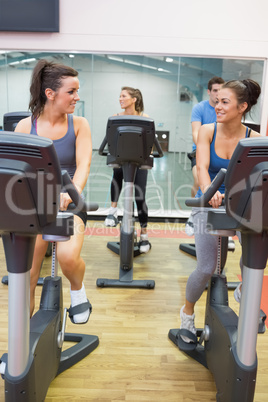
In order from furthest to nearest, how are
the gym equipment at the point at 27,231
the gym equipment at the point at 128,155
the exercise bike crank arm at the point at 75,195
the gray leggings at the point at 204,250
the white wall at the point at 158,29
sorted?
the white wall at the point at 158,29
the gym equipment at the point at 128,155
the gray leggings at the point at 204,250
the exercise bike crank arm at the point at 75,195
the gym equipment at the point at 27,231

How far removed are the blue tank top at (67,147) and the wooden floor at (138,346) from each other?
116cm

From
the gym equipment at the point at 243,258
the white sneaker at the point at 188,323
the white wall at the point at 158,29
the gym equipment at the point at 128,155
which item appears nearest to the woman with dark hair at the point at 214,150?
the white sneaker at the point at 188,323

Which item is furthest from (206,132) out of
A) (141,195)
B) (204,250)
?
(141,195)

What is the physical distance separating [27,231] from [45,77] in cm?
125

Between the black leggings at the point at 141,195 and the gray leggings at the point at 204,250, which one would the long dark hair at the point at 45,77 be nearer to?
the gray leggings at the point at 204,250

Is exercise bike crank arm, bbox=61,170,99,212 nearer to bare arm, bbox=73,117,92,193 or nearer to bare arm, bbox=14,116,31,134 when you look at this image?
bare arm, bbox=73,117,92,193

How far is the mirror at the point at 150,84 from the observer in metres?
5.28

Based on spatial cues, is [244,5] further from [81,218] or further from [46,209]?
[46,209]

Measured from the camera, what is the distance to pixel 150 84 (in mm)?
5434

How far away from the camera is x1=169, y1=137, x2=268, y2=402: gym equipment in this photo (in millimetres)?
Result: 1375

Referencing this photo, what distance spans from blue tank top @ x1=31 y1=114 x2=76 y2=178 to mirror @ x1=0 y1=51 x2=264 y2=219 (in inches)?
123

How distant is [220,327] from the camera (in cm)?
202

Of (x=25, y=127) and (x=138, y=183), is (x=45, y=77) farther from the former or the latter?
(x=138, y=183)

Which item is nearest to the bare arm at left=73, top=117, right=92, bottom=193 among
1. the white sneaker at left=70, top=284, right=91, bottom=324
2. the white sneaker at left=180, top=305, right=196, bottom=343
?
the white sneaker at left=70, top=284, right=91, bottom=324
